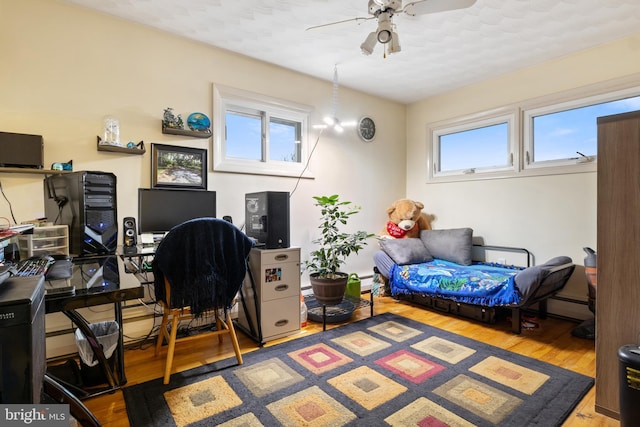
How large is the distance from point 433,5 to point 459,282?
2.21 metres

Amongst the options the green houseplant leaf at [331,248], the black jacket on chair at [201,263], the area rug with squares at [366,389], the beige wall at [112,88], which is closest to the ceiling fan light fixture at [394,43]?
the beige wall at [112,88]

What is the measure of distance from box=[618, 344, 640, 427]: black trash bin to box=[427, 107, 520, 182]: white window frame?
235cm

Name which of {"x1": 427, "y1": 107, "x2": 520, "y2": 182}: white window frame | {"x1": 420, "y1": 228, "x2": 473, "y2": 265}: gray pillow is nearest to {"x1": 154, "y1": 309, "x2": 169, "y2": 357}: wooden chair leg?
{"x1": 420, "y1": 228, "x2": 473, "y2": 265}: gray pillow

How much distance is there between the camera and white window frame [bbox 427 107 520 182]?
341cm

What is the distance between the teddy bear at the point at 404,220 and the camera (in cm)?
388

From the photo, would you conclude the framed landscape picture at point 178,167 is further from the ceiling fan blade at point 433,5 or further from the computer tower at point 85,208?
the ceiling fan blade at point 433,5

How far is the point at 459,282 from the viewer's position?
290 centimetres

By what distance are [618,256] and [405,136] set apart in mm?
3192

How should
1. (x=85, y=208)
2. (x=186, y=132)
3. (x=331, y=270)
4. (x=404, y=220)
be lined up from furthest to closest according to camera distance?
(x=404, y=220)
(x=331, y=270)
(x=186, y=132)
(x=85, y=208)

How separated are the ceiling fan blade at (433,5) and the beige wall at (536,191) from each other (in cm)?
192

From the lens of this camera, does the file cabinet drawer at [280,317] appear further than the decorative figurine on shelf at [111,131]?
Yes

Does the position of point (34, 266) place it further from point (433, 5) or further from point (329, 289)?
point (433, 5)

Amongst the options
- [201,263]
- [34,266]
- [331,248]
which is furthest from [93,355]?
[331,248]

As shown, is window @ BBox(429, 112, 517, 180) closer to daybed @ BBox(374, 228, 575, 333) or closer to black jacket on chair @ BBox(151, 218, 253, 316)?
daybed @ BBox(374, 228, 575, 333)
